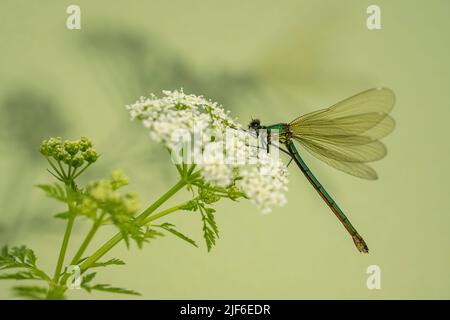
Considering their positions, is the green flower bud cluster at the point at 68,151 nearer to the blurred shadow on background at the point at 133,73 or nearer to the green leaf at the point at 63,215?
the green leaf at the point at 63,215

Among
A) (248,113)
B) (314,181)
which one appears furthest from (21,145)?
(314,181)

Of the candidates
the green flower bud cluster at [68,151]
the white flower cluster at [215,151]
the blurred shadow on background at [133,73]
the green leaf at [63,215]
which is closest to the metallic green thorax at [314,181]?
the white flower cluster at [215,151]

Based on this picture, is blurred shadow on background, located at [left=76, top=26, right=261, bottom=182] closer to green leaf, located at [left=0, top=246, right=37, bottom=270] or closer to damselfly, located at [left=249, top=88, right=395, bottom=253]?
damselfly, located at [left=249, top=88, right=395, bottom=253]

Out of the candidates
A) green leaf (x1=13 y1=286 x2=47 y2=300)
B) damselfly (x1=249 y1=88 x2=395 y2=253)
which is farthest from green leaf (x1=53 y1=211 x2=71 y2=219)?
damselfly (x1=249 y1=88 x2=395 y2=253)

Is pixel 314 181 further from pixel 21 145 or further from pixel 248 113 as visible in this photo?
pixel 21 145

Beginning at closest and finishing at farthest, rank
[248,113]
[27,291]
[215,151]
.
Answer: [27,291], [215,151], [248,113]

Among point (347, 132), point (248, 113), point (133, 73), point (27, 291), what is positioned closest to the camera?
point (27, 291)
